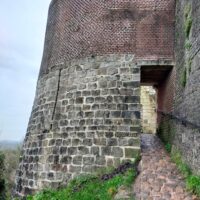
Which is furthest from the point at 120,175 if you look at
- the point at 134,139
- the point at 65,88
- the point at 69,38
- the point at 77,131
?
the point at 69,38

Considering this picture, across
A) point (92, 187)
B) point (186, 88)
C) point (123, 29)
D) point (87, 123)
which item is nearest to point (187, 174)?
point (186, 88)

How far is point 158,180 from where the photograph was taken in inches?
313

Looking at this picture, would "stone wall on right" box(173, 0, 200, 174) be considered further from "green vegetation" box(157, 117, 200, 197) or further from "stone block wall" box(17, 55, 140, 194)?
"stone block wall" box(17, 55, 140, 194)

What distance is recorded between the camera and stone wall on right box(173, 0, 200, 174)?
25.4ft

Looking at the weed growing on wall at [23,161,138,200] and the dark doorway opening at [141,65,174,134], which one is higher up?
the dark doorway opening at [141,65,174,134]

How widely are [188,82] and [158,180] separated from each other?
7.99 feet

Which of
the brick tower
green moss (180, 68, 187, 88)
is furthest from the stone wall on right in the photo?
the brick tower

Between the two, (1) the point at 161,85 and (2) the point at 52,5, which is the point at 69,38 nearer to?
(2) the point at 52,5

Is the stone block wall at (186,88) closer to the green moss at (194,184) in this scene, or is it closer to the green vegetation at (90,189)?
the green moss at (194,184)

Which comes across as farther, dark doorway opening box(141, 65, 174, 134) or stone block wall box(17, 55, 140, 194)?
dark doorway opening box(141, 65, 174, 134)

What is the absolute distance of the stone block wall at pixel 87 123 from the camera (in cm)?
996

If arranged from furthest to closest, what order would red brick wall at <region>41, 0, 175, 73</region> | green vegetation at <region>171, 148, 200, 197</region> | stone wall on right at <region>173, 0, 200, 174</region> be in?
1. red brick wall at <region>41, 0, 175, 73</region>
2. stone wall on right at <region>173, 0, 200, 174</region>
3. green vegetation at <region>171, 148, 200, 197</region>

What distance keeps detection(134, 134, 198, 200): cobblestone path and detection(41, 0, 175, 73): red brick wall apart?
2946 millimetres

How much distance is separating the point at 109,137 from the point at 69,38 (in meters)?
3.70
